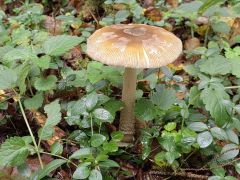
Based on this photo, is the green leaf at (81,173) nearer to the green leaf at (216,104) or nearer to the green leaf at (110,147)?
the green leaf at (110,147)

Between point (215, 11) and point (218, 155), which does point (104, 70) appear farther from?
point (215, 11)

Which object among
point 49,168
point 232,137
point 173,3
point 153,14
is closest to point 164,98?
point 232,137

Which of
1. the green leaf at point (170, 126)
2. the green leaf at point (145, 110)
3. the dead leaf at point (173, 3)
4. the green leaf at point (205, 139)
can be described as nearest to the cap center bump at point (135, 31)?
the green leaf at point (145, 110)

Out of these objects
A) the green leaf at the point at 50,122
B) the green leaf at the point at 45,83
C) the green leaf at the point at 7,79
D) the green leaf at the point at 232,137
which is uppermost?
the green leaf at the point at 7,79

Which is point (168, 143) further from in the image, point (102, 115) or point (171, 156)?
point (102, 115)

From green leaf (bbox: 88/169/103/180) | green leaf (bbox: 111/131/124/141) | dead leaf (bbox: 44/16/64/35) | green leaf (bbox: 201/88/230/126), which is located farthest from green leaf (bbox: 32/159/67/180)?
dead leaf (bbox: 44/16/64/35)

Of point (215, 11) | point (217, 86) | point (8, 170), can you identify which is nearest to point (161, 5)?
point (215, 11)
